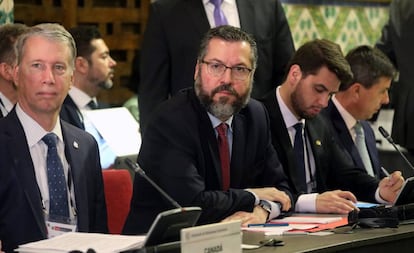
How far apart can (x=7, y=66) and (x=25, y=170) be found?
1.13 m

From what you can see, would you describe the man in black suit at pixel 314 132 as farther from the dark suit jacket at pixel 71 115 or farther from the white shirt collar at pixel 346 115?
the dark suit jacket at pixel 71 115

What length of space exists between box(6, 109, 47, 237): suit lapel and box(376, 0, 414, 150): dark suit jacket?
3263 millimetres

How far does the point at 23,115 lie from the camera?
364 centimetres

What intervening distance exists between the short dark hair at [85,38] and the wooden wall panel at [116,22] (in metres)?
0.25

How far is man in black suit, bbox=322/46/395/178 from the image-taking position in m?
5.18

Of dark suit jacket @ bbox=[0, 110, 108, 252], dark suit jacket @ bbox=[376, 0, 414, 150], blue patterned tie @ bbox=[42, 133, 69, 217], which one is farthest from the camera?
dark suit jacket @ bbox=[376, 0, 414, 150]

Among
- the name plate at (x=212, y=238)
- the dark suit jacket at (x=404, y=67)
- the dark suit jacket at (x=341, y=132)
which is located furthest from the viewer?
the dark suit jacket at (x=404, y=67)

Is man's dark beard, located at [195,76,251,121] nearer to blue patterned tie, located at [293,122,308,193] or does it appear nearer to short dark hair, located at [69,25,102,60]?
blue patterned tie, located at [293,122,308,193]

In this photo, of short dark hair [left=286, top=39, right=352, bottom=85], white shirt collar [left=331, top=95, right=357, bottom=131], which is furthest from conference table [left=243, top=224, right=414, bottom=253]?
white shirt collar [left=331, top=95, right=357, bottom=131]


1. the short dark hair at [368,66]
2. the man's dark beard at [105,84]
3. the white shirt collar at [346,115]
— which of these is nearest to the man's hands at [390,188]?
the white shirt collar at [346,115]

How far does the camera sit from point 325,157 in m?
4.82

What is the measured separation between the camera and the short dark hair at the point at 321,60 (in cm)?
477

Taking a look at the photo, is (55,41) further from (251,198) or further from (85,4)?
(85,4)

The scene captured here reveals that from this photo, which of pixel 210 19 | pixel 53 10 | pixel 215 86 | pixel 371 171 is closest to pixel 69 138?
pixel 215 86
